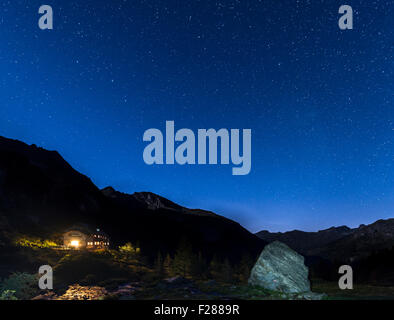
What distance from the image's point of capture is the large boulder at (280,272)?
1405 inches

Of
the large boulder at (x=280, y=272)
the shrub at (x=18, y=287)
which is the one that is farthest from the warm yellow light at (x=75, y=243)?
the large boulder at (x=280, y=272)

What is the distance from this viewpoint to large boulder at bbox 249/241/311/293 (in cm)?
3569

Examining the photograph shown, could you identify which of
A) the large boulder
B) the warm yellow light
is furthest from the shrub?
the warm yellow light

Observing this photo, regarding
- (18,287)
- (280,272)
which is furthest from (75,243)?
(280,272)

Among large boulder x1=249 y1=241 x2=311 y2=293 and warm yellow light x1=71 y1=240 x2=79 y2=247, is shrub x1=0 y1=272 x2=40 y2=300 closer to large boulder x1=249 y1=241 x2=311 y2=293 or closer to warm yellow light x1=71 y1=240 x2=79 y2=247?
large boulder x1=249 y1=241 x2=311 y2=293

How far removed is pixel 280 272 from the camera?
37.0 m

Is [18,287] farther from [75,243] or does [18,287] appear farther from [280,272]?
[75,243]

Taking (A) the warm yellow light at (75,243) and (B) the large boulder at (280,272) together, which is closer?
(B) the large boulder at (280,272)

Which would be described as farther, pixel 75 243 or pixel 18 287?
pixel 75 243

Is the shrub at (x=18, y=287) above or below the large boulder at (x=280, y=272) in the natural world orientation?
below

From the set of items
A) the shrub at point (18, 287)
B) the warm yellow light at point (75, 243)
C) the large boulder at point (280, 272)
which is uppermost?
the large boulder at point (280, 272)

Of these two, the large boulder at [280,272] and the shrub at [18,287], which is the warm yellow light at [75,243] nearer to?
the shrub at [18,287]
